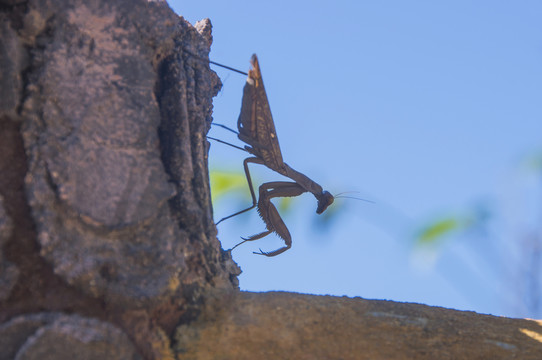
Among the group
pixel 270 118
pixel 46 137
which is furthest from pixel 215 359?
pixel 270 118

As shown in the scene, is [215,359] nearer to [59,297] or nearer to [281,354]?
[281,354]

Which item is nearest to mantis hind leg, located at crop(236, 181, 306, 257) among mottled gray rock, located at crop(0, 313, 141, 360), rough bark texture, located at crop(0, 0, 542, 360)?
rough bark texture, located at crop(0, 0, 542, 360)

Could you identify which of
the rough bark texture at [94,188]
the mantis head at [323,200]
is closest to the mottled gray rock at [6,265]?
the rough bark texture at [94,188]

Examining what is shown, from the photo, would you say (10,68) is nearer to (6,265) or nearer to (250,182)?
(6,265)

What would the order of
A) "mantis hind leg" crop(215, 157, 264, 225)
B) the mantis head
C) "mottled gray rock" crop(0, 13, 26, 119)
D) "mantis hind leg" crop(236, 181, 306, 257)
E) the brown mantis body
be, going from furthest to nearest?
the mantis head < "mantis hind leg" crop(236, 181, 306, 257) < "mantis hind leg" crop(215, 157, 264, 225) < the brown mantis body < "mottled gray rock" crop(0, 13, 26, 119)

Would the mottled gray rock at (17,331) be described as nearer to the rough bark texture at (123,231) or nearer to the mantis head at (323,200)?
the rough bark texture at (123,231)

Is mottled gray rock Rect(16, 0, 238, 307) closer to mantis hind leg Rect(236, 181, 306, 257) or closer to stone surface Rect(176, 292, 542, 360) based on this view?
stone surface Rect(176, 292, 542, 360)
